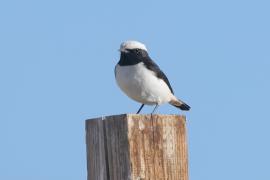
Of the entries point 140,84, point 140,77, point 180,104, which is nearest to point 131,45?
point 140,77

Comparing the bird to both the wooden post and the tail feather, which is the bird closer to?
the tail feather

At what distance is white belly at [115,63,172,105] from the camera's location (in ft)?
25.8

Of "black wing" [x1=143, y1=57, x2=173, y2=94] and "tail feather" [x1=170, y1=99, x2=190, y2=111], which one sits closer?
"black wing" [x1=143, y1=57, x2=173, y2=94]

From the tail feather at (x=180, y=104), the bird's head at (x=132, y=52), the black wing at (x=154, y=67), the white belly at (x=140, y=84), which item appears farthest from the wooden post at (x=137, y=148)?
the tail feather at (x=180, y=104)

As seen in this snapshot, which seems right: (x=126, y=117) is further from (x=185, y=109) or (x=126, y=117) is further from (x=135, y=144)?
(x=185, y=109)

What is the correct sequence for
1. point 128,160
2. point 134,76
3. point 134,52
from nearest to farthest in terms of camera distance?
1. point 128,160
2. point 134,76
3. point 134,52

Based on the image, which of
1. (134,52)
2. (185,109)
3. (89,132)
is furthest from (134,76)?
(89,132)

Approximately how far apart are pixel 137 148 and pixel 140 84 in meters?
4.20

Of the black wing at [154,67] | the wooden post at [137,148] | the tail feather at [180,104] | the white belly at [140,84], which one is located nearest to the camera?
the wooden post at [137,148]

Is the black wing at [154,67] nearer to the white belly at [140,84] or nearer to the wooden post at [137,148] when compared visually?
the white belly at [140,84]

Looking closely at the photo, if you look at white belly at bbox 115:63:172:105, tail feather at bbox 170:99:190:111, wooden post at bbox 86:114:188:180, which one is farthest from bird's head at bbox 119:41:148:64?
wooden post at bbox 86:114:188:180

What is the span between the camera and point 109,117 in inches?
150

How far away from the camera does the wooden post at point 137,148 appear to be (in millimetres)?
3684

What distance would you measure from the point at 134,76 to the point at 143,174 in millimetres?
4262
